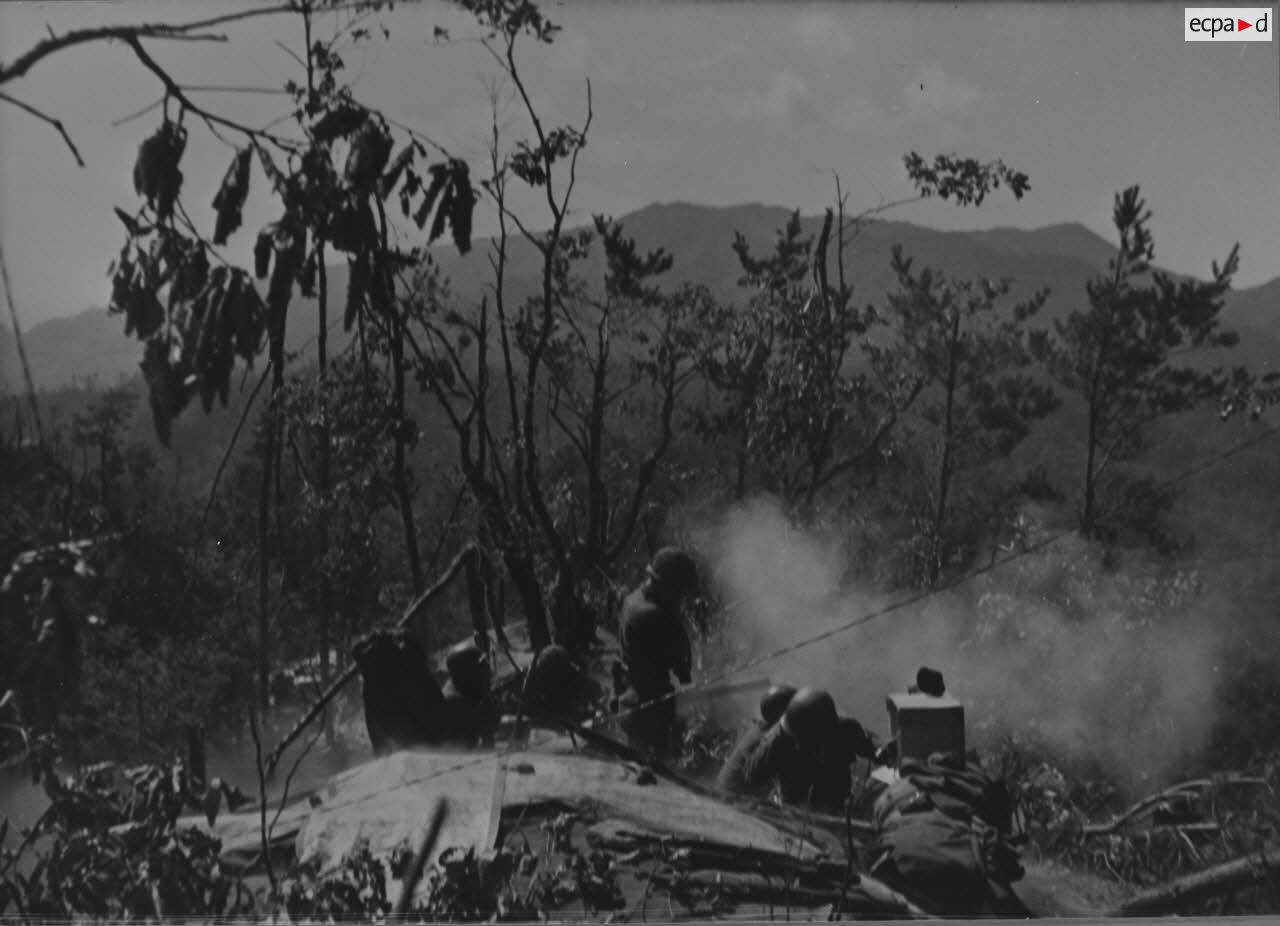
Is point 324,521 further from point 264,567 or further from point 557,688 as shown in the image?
point 557,688

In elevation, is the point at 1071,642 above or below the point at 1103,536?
below

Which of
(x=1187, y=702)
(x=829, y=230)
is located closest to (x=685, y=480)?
(x=829, y=230)

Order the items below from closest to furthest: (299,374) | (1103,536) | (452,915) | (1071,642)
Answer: (452,915), (299,374), (1103,536), (1071,642)

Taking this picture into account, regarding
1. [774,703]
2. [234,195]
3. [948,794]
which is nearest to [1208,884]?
[948,794]

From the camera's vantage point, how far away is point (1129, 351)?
4828 millimetres

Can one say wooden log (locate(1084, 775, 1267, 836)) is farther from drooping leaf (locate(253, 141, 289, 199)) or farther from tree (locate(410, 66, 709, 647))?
drooping leaf (locate(253, 141, 289, 199))

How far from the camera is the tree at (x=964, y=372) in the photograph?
4875 mm

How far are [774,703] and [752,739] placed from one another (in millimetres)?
151

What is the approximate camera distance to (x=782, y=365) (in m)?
4.97

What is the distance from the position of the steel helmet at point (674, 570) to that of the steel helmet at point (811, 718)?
55 centimetres

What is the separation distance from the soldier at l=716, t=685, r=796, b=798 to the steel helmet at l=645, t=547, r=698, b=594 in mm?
481

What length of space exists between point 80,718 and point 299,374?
135cm

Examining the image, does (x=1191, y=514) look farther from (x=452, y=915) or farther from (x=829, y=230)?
(x=452, y=915)

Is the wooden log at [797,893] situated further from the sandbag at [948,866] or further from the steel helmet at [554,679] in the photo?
the steel helmet at [554,679]
